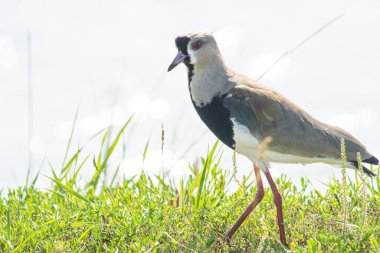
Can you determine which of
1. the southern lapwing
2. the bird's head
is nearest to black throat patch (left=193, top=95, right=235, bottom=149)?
the southern lapwing

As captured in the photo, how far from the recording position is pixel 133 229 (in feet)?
18.6

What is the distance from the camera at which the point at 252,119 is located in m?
6.05

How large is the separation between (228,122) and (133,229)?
109 centimetres

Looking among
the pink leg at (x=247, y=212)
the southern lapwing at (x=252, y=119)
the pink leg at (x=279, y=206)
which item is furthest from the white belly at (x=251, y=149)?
the pink leg at (x=247, y=212)

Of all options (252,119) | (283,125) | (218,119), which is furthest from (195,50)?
(283,125)

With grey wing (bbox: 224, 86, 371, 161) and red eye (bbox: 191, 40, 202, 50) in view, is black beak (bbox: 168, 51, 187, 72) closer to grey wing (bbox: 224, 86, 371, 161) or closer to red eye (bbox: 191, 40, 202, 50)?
red eye (bbox: 191, 40, 202, 50)

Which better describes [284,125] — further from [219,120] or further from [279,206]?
[279,206]

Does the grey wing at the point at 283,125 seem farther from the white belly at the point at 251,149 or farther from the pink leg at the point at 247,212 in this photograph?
the pink leg at the point at 247,212

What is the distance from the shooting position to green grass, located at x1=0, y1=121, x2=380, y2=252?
546cm

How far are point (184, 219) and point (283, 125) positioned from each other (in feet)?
3.67

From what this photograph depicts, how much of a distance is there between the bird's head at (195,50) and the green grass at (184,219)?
746mm

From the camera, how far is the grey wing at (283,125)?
603cm

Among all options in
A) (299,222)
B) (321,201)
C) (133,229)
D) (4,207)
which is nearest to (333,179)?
(321,201)

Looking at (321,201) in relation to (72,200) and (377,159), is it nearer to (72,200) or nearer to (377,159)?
(377,159)
